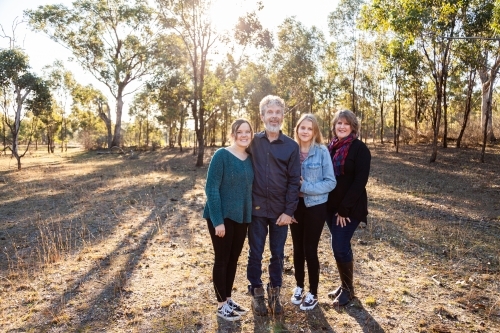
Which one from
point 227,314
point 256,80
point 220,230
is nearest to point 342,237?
point 220,230

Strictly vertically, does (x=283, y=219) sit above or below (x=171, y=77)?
below

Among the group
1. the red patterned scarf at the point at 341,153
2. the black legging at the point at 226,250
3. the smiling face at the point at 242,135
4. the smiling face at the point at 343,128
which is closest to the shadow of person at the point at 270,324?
the black legging at the point at 226,250

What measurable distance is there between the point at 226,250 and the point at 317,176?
1.26 metres

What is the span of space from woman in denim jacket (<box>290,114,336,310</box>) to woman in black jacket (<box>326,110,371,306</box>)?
7.4 inches

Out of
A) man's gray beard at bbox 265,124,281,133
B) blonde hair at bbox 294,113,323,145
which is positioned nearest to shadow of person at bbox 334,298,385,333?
blonde hair at bbox 294,113,323,145

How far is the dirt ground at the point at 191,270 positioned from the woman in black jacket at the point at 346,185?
2.71ft

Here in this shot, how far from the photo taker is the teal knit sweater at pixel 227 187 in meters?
3.39

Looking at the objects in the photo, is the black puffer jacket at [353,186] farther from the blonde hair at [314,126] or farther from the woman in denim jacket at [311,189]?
the blonde hair at [314,126]

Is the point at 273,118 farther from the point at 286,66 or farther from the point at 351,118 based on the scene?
the point at 286,66

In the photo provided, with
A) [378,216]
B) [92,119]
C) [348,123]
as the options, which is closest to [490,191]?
[378,216]

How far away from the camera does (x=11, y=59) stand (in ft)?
60.4

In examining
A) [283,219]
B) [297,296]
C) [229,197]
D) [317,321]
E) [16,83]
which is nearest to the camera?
[229,197]

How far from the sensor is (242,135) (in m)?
3.48

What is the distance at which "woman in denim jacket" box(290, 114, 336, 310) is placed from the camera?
364 centimetres
